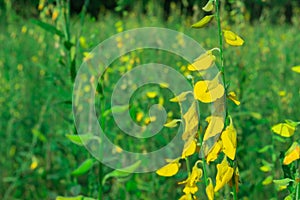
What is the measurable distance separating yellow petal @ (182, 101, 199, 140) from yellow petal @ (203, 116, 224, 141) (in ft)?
0.11

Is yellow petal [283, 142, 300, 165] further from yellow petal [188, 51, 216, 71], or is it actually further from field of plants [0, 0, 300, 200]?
yellow petal [188, 51, 216, 71]

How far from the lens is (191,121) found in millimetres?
837

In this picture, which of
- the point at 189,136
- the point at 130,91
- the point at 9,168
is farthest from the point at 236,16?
the point at 189,136

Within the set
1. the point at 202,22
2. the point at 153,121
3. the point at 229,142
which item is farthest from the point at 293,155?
the point at 153,121

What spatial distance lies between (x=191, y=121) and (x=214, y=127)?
45 mm

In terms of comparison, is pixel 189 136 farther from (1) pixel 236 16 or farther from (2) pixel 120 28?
(2) pixel 120 28

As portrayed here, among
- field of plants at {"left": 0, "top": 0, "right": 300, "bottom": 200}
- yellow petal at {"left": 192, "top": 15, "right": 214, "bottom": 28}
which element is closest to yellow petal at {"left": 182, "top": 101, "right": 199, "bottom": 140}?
field of plants at {"left": 0, "top": 0, "right": 300, "bottom": 200}

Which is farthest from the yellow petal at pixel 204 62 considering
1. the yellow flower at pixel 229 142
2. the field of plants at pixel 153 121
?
the yellow flower at pixel 229 142

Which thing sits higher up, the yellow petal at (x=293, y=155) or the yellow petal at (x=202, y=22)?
the yellow petal at (x=202, y=22)

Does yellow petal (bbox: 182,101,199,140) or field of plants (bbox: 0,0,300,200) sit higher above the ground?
yellow petal (bbox: 182,101,199,140)

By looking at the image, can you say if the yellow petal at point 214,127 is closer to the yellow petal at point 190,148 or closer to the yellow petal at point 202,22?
the yellow petal at point 190,148

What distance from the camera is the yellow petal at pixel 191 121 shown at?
32.7 inches

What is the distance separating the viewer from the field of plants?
0.83 meters

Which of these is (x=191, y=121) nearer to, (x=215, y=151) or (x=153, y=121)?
(x=215, y=151)
